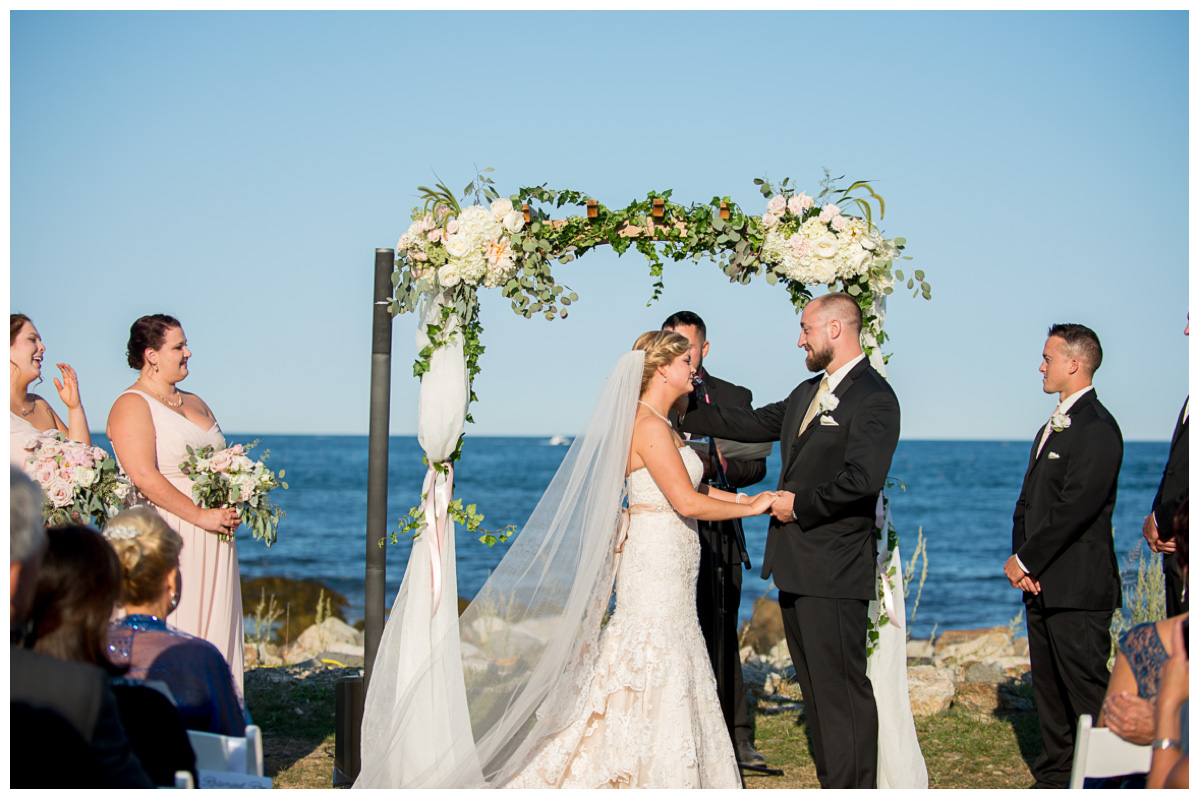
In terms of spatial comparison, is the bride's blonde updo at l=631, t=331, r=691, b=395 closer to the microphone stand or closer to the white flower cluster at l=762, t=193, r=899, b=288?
→ the white flower cluster at l=762, t=193, r=899, b=288

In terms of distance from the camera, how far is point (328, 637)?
1145 cm

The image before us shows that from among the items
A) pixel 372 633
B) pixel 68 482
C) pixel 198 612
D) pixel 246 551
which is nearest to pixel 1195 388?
pixel 372 633

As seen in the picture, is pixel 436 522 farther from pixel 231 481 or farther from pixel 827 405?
pixel 827 405

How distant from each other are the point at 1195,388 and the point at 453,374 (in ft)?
10.9

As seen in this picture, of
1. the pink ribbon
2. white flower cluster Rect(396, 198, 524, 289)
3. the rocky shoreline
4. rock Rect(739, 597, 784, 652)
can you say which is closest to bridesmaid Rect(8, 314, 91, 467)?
the pink ribbon

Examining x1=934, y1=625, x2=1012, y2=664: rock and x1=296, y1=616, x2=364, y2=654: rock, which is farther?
x1=296, y1=616, x2=364, y2=654: rock

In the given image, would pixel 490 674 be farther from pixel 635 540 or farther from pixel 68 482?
pixel 68 482

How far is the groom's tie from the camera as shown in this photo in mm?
4992

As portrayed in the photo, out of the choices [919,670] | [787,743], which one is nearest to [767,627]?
[919,670]

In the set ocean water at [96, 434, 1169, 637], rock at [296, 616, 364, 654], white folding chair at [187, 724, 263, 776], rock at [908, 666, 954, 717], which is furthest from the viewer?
ocean water at [96, 434, 1169, 637]

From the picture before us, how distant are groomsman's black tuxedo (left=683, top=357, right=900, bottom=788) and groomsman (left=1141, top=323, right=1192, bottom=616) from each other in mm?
1239

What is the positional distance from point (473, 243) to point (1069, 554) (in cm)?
325

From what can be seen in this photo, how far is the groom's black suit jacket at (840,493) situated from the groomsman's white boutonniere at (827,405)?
0.08 ft

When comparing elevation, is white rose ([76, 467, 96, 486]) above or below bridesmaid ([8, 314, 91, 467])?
below
